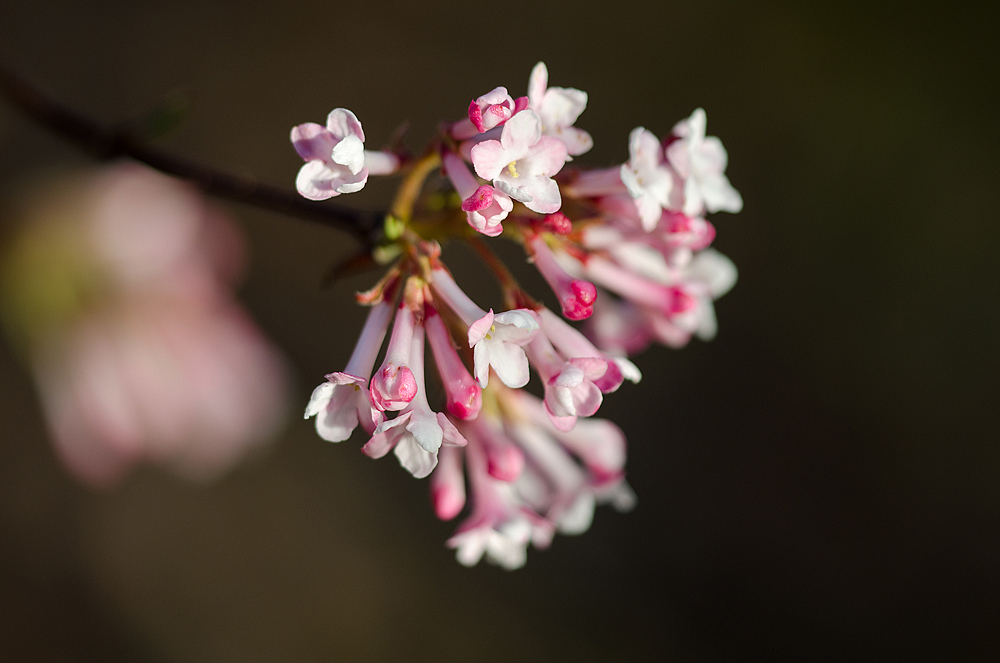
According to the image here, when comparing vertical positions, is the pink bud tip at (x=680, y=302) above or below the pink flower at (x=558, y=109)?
below

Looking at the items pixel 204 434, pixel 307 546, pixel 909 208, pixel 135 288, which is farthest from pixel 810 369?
pixel 135 288

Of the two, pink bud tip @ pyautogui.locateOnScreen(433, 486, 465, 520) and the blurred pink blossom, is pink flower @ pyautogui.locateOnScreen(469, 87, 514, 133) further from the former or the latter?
the blurred pink blossom

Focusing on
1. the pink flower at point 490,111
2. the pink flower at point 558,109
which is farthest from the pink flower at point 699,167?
the pink flower at point 490,111

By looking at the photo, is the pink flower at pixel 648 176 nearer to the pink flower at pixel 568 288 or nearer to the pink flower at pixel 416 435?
the pink flower at pixel 568 288

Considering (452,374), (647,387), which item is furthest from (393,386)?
(647,387)

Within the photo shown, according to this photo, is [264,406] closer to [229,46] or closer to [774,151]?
[229,46]

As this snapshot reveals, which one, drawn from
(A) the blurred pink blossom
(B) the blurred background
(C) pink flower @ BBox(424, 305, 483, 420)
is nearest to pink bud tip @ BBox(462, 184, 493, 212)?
(C) pink flower @ BBox(424, 305, 483, 420)
